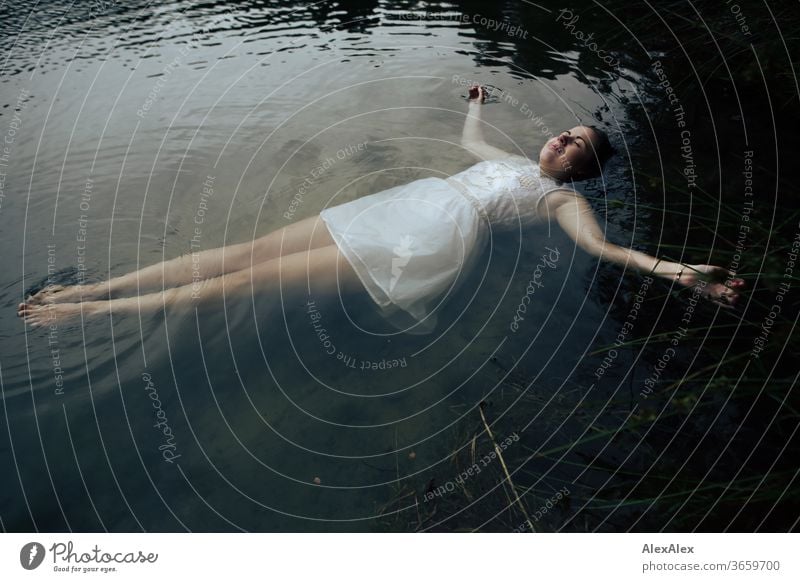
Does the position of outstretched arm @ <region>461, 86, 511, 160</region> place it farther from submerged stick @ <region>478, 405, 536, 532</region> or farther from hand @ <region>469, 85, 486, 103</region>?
submerged stick @ <region>478, 405, 536, 532</region>

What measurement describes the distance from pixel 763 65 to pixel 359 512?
3610 millimetres

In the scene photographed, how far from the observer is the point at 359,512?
210 cm

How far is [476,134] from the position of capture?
156 inches

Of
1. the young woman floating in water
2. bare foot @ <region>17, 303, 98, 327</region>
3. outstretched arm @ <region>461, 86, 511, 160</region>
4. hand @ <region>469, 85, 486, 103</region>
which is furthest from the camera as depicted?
hand @ <region>469, 85, 486, 103</region>

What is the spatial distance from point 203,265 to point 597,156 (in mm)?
2403

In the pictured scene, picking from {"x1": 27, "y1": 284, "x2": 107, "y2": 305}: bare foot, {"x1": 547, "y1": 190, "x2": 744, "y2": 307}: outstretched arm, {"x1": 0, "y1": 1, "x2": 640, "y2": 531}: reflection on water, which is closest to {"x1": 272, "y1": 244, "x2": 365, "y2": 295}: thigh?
{"x1": 0, "y1": 1, "x2": 640, "y2": 531}: reflection on water

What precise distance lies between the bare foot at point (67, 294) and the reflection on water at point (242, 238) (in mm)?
124

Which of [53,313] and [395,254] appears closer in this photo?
[53,313]

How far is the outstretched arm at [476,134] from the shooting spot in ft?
12.4

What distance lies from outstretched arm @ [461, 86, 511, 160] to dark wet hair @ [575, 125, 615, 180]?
1.60 ft

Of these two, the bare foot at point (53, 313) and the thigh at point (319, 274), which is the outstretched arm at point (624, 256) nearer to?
the thigh at point (319, 274)

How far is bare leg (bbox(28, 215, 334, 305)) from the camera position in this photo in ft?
9.47

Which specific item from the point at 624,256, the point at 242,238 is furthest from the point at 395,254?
the point at 624,256
